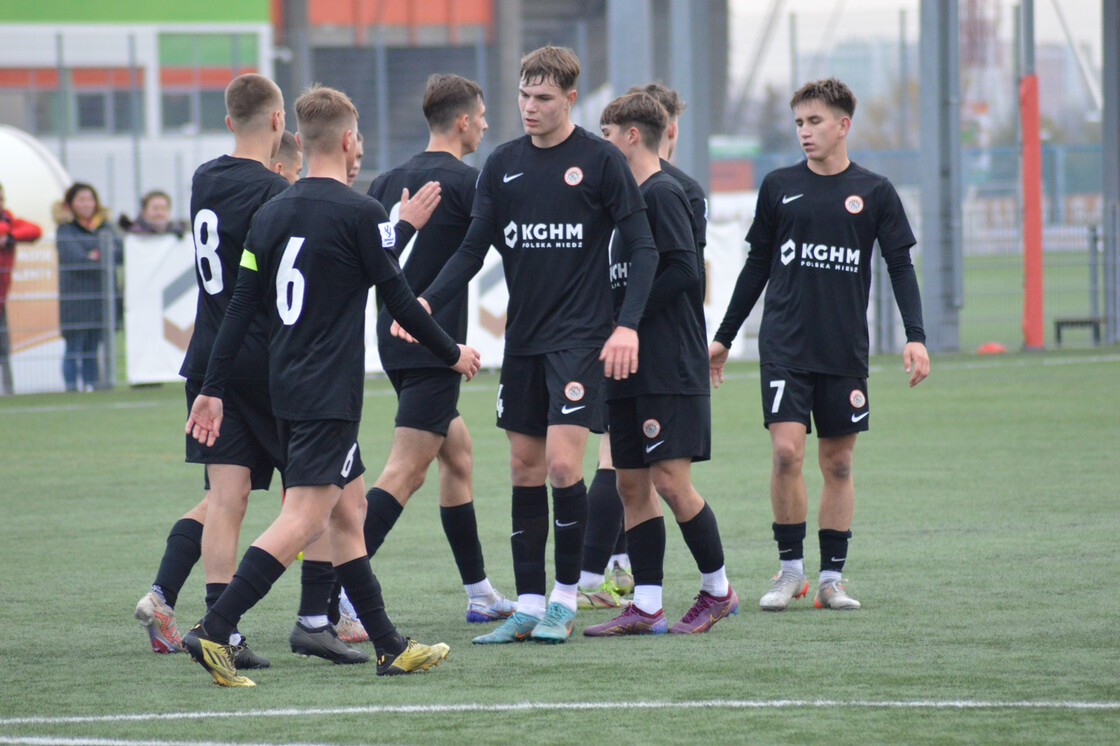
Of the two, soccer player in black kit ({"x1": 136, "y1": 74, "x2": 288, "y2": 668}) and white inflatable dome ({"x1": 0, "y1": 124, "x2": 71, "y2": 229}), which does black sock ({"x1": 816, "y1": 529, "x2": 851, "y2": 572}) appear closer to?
soccer player in black kit ({"x1": 136, "y1": 74, "x2": 288, "y2": 668})

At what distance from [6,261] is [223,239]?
38.2ft

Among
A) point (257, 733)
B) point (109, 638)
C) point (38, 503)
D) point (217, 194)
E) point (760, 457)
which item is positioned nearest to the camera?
point (257, 733)

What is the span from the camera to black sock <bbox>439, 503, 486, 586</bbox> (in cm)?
596

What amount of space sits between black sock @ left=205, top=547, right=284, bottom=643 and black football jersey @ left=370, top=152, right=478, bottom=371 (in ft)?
4.15

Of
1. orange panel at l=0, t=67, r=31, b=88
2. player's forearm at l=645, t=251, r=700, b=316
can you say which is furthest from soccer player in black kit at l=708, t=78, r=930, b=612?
orange panel at l=0, t=67, r=31, b=88

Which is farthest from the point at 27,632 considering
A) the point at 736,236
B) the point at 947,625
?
the point at 736,236

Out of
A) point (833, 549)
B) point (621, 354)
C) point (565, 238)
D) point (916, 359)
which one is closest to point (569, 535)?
point (621, 354)

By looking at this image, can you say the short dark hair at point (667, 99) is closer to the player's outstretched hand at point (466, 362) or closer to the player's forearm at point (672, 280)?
the player's forearm at point (672, 280)

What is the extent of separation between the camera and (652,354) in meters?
5.48

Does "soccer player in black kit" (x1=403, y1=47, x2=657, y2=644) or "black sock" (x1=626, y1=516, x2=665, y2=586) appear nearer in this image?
"soccer player in black kit" (x1=403, y1=47, x2=657, y2=644)

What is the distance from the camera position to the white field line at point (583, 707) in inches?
166

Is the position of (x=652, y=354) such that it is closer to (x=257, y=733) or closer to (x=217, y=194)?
(x=217, y=194)

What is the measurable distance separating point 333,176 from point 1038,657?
2653 mm

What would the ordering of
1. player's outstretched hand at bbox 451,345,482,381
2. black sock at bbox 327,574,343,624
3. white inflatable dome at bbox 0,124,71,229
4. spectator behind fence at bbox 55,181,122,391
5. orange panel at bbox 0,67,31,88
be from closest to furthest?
player's outstretched hand at bbox 451,345,482,381 < black sock at bbox 327,574,343,624 < spectator behind fence at bbox 55,181,122,391 < white inflatable dome at bbox 0,124,71,229 < orange panel at bbox 0,67,31,88
